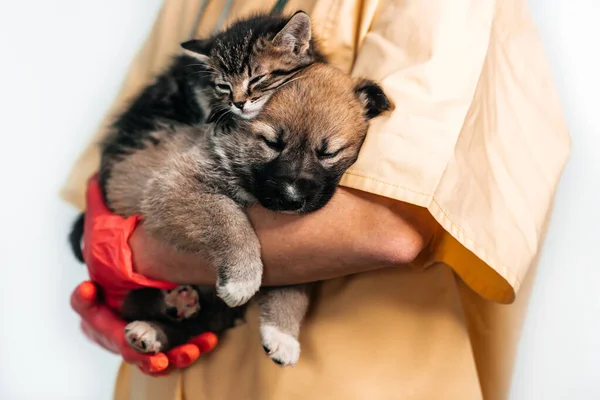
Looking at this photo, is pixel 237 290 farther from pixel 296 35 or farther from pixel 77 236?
pixel 77 236

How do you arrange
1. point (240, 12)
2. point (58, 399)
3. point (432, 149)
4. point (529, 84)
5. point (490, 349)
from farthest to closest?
point (58, 399) → point (240, 12) → point (490, 349) → point (529, 84) → point (432, 149)

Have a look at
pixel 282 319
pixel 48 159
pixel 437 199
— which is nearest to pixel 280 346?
pixel 282 319

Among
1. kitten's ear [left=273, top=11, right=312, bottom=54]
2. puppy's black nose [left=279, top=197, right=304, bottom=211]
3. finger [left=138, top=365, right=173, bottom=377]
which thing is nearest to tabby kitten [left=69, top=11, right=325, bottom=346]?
kitten's ear [left=273, top=11, right=312, bottom=54]

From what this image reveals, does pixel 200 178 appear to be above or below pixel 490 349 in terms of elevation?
above

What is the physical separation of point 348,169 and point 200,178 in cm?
38

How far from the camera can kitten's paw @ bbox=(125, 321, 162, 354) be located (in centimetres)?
132

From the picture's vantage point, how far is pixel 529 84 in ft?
3.97

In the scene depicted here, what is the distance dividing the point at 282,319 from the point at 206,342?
0.20m

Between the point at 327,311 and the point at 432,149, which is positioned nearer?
the point at 432,149

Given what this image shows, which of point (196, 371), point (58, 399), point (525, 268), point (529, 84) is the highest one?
point (529, 84)

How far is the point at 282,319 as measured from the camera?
1.26 m

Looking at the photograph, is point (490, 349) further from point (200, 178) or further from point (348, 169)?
point (200, 178)

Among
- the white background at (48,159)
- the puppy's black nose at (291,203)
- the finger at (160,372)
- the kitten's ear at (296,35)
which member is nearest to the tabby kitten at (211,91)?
the kitten's ear at (296,35)

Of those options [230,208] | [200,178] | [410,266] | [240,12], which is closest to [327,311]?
[410,266]
